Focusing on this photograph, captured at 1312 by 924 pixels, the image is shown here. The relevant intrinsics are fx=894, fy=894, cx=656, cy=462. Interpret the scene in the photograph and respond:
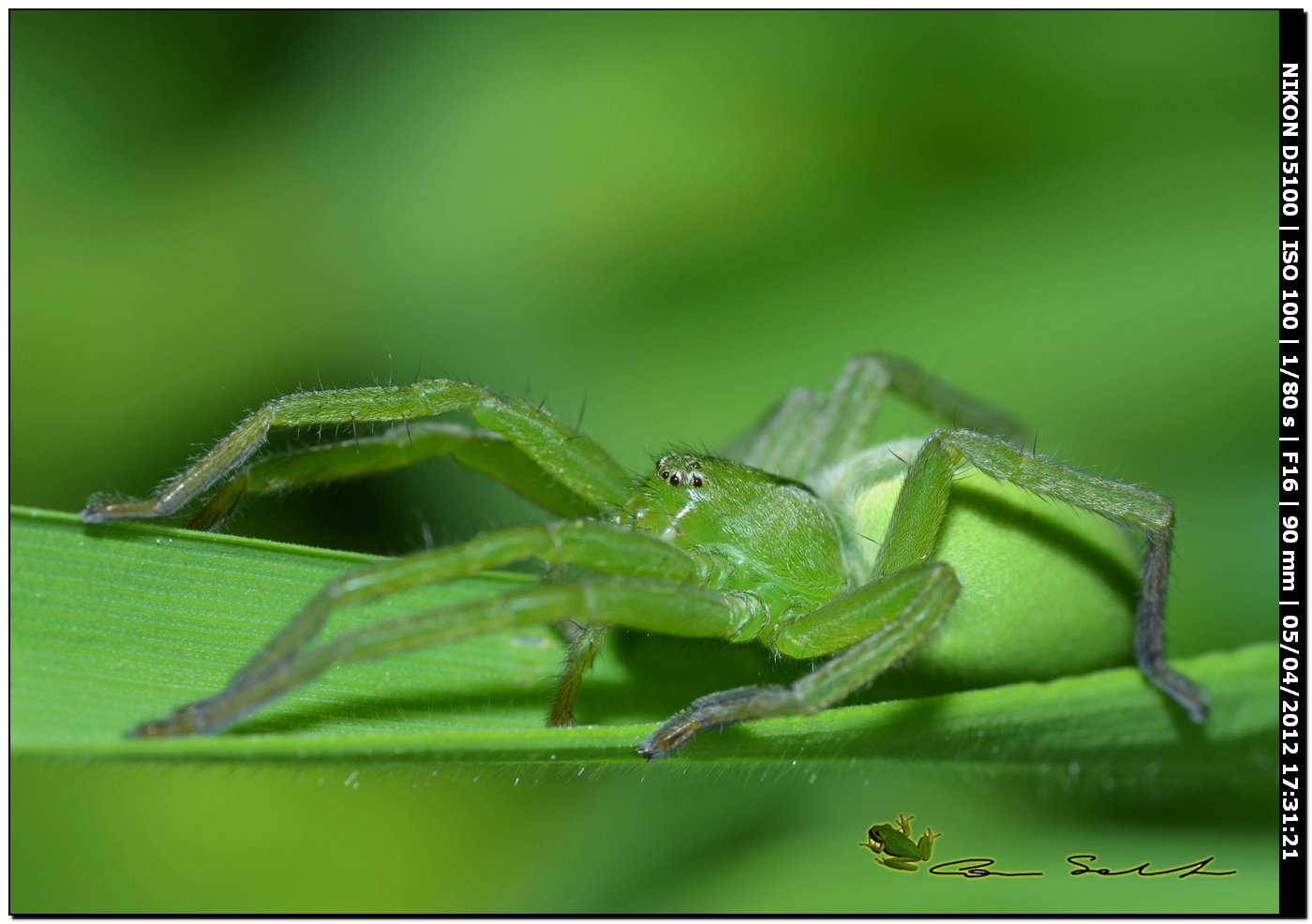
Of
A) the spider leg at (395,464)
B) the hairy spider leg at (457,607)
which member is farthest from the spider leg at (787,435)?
the hairy spider leg at (457,607)

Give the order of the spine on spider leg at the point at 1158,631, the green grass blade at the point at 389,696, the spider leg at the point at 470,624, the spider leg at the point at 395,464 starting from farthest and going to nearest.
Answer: the spider leg at the point at 395,464 < the spine on spider leg at the point at 1158,631 < the green grass blade at the point at 389,696 < the spider leg at the point at 470,624

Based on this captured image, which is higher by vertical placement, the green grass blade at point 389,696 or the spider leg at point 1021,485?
the spider leg at point 1021,485

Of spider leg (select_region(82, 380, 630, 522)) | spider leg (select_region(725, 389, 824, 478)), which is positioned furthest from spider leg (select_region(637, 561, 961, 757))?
spider leg (select_region(725, 389, 824, 478))

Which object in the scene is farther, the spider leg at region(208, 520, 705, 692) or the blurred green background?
the blurred green background

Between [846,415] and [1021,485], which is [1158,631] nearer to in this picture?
[1021,485]
